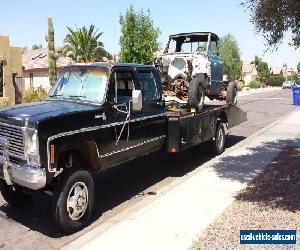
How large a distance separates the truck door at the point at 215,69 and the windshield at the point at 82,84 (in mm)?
5066

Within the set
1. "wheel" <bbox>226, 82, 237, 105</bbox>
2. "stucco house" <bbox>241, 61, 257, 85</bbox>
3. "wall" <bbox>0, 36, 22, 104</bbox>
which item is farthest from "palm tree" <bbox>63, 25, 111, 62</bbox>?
"stucco house" <bbox>241, 61, 257, 85</bbox>

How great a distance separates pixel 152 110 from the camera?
7.88 m

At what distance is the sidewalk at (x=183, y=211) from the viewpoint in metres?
5.51

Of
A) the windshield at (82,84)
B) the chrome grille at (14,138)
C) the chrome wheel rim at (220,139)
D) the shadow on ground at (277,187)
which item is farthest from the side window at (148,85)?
the chrome wheel rim at (220,139)

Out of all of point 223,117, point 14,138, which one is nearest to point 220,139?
point 223,117

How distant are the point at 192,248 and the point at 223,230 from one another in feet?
2.36

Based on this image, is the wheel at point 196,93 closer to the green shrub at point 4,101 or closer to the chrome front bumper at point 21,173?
the chrome front bumper at point 21,173

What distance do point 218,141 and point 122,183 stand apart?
3614 millimetres

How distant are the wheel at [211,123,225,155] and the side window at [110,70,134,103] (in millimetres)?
4165

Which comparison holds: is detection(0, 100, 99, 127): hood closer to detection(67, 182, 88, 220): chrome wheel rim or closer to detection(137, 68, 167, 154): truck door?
detection(67, 182, 88, 220): chrome wheel rim

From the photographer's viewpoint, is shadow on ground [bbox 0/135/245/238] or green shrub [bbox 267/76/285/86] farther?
green shrub [bbox 267/76/285/86]

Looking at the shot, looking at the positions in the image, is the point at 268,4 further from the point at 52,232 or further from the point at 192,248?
the point at 52,232

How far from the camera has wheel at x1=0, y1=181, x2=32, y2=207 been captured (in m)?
6.86

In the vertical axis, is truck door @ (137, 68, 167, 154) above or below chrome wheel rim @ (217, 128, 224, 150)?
above
